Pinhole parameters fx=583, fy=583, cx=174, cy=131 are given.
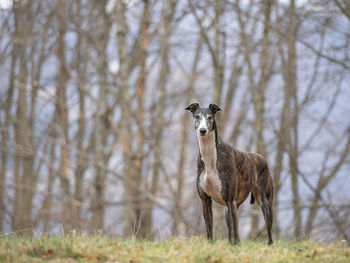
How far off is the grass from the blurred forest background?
272 inches

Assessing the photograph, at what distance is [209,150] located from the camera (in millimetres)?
7844

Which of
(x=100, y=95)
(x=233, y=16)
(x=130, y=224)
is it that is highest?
(x=233, y=16)

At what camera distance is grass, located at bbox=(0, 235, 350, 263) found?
21.2 ft

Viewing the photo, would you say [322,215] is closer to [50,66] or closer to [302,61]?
[302,61]

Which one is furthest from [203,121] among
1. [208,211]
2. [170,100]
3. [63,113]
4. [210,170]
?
[170,100]

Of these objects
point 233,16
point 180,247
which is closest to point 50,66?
point 233,16

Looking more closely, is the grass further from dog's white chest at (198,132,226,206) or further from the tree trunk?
the tree trunk

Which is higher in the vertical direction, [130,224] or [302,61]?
[302,61]

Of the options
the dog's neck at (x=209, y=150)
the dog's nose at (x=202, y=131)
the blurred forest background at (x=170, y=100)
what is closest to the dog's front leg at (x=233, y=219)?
the dog's neck at (x=209, y=150)

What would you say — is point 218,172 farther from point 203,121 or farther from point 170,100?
point 170,100

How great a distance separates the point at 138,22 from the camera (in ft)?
76.2

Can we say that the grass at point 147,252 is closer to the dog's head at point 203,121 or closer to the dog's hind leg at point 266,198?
the dog's hind leg at point 266,198

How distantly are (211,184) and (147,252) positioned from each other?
4.91ft

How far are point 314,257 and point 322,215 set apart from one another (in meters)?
12.9
